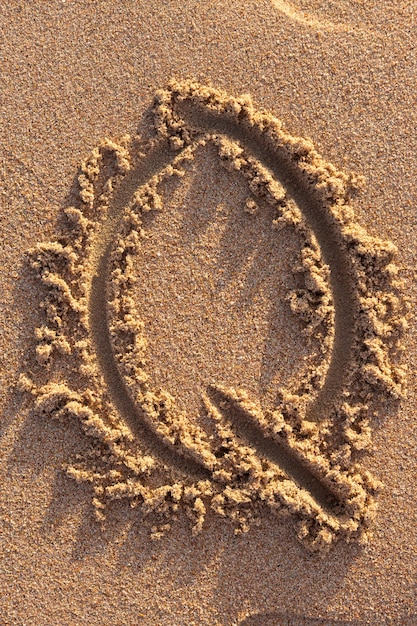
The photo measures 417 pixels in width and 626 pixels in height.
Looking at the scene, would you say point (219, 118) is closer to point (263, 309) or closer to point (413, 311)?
point (263, 309)

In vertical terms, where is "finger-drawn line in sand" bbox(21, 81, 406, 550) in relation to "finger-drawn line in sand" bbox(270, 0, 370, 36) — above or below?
below

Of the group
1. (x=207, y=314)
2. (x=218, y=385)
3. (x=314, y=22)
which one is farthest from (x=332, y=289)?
(x=314, y=22)

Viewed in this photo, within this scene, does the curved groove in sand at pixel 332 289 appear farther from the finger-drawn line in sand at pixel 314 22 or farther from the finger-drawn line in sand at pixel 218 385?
the finger-drawn line in sand at pixel 314 22

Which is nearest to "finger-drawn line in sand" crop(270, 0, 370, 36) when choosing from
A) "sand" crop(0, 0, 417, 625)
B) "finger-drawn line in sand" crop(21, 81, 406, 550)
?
"sand" crop(0, 0, 417, 625)

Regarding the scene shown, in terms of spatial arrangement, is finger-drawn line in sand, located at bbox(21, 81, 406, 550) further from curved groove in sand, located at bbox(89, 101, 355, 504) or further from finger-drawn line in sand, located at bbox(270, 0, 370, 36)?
finger-drawn line in sand, located at bbox(270, 0, 370, 36)

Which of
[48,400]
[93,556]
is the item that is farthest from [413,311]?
[93,556]

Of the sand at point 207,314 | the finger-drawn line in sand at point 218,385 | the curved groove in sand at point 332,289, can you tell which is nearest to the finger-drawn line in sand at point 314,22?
the sand at point 207,314

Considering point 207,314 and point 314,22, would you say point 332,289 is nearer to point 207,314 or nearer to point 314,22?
point 207,314
